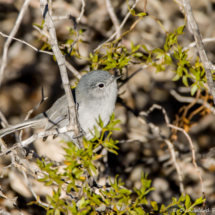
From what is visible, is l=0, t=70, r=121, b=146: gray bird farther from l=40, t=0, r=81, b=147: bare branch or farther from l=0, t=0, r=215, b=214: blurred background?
l=0, t=0, r=215, b=214: blurred background

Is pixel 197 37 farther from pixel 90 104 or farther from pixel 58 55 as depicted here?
pixel 90 104

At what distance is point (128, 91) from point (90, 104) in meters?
1.96

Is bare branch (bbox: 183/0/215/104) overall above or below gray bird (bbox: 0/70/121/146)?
above

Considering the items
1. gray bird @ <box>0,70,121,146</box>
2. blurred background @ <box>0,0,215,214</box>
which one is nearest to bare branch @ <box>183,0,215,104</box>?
gray bird @ <box>0,70,121,146</box>

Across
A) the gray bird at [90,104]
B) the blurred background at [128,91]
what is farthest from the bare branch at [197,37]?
the blurred background at [128,91]

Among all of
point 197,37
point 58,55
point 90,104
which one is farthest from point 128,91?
point 58,55

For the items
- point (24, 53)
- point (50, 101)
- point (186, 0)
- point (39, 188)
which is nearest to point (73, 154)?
point (186, 0)

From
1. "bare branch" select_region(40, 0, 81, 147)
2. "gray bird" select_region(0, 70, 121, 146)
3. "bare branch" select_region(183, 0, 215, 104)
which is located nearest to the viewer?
"bare branch" select_region(40, 0, 81, 147)

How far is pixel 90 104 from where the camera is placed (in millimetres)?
3031

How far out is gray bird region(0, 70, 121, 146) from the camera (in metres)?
2.95

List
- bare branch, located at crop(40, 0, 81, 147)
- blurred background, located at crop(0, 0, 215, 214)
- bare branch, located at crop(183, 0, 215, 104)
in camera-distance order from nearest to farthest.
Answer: bare branch, located at crop(40, 0, 81, 147), bare branch, located at crop(183, 0, 215, 104), blurred background, located at crop(0, 0, 215, 214)

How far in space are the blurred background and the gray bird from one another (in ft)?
4.21

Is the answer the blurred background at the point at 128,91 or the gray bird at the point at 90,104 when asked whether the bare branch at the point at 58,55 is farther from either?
the blurred background at the point at 128,91

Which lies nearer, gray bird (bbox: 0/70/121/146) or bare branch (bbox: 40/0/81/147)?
bare branch (bbox: 40/0/81/147)
